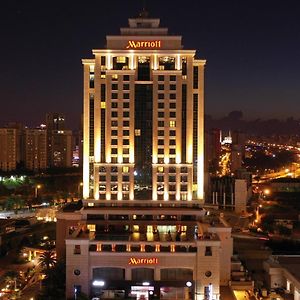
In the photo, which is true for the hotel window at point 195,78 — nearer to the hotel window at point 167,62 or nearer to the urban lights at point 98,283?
the hotel window at point 167,62

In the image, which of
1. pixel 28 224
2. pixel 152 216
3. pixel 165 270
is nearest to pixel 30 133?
pixel 28 224

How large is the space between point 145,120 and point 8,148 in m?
21.3

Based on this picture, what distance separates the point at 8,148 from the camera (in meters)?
33.2

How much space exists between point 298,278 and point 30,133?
26.2 meters

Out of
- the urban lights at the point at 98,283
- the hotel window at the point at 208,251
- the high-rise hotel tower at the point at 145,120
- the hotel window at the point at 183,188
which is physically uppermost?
the high-rise hotel tower at the point at 145,120

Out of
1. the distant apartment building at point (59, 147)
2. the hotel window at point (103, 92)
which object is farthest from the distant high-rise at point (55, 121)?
the hotel window at point (103, 92)

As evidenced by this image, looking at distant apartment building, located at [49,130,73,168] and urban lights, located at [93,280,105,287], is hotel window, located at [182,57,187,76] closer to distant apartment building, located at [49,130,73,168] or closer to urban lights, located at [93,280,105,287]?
urban lights, located at [93,280,105,287]

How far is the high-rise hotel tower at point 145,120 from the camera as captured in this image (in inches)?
543

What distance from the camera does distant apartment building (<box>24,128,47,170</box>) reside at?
34000mm

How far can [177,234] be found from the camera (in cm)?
1148

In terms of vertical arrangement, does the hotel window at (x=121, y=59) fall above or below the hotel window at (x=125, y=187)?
above

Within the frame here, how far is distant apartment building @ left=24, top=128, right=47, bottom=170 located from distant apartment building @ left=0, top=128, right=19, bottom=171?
3.21 feet

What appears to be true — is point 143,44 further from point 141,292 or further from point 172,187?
point 141,292

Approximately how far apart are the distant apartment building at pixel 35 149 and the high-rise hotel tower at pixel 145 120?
20921 millimetres
